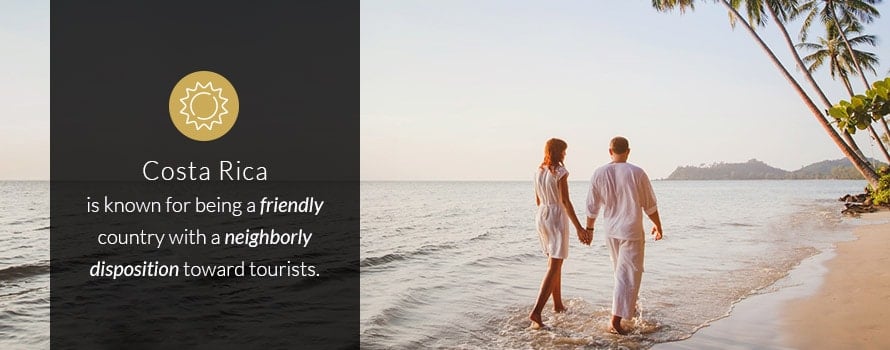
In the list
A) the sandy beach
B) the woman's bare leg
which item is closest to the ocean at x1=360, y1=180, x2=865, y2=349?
the woman's bare leg

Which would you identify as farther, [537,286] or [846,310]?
[537,286]

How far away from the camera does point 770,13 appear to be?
25.8 meters

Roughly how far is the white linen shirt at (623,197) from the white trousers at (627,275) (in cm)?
9

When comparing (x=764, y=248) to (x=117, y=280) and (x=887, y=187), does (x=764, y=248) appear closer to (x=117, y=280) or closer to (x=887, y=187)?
(x=117, y=280)

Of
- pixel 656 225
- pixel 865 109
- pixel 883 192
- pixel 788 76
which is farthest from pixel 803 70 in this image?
pixel 656 225

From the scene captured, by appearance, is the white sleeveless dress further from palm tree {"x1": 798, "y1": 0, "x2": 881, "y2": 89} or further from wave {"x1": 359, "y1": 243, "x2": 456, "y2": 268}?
palm tree {"x1": 798, "y1": 0, "x2": 881, "y2": 89}

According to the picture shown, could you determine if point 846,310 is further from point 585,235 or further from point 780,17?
point 780,17

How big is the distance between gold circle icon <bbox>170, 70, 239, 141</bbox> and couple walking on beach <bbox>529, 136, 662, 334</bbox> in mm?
6785

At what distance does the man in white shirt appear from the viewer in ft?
17.6

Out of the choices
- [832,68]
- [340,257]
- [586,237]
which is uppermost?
[832,68]

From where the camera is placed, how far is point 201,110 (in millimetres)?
10695

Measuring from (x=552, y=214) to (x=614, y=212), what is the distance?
569 millimetres

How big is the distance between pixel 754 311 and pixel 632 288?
2003 millimetres

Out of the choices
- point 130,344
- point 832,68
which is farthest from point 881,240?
point 832,68
